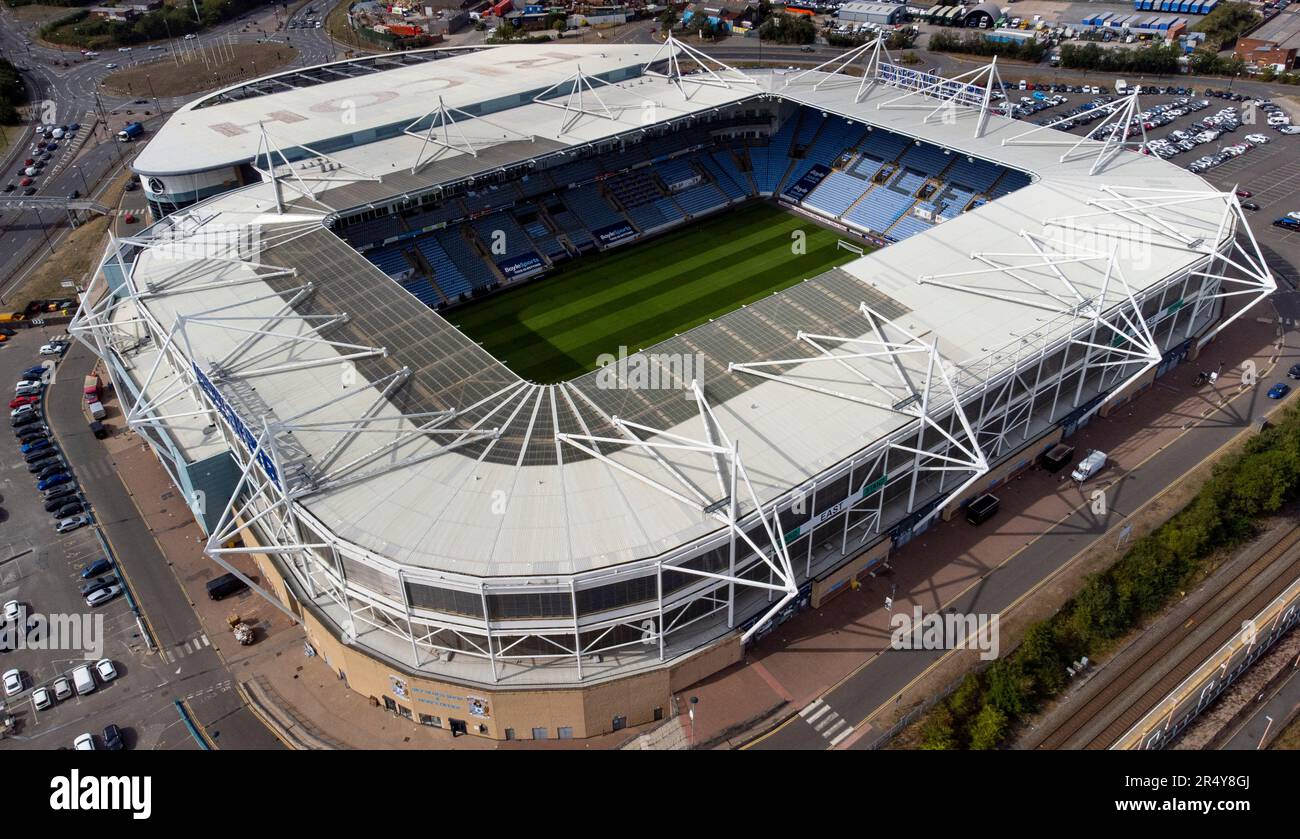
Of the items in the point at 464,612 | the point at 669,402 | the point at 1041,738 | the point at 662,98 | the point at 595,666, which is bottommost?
the point at 1041,738

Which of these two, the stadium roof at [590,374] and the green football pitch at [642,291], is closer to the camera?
the stadium roof at [590,374]

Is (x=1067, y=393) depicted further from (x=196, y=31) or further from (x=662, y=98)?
(x=196, y=31)

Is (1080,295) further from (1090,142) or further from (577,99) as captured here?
(577,99)

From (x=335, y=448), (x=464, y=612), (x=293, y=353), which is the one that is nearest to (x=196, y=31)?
(x=293, y=353)

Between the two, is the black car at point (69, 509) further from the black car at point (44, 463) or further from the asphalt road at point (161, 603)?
the black car at point (44, 463)

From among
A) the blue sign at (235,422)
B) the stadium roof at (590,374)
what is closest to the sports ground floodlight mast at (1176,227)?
the stadium roof at (590,374)

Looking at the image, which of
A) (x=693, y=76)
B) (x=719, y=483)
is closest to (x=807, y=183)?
(x=693, y=76)

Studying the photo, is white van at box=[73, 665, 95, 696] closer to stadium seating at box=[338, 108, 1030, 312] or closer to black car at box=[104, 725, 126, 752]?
black car at box=[104, 725, 126, 752]
